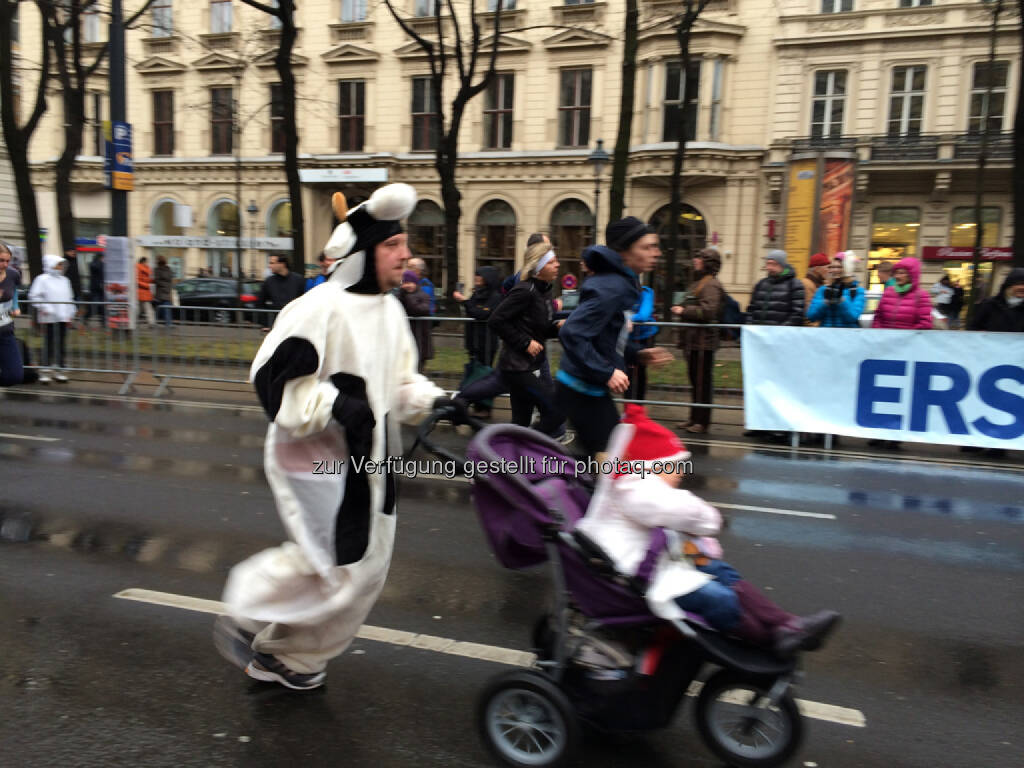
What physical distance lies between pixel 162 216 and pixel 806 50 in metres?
29.0

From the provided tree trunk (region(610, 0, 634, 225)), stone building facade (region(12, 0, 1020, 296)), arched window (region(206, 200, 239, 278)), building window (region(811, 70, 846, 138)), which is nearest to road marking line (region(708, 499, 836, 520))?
tree trunk (region(610, 0, 634, 225))

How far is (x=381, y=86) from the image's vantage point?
3488 cm

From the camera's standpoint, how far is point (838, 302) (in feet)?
31.9

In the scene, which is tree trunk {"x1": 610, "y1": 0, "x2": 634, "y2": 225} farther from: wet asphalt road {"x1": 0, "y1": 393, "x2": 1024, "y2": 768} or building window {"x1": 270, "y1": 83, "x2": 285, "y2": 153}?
building window {"x1": 270, "y1": 83, "x2": 285, "y2": 153}

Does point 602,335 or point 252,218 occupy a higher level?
point 252,218

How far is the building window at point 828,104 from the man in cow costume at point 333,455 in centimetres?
2941

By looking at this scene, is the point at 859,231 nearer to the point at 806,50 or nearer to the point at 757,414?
the point at 806,50

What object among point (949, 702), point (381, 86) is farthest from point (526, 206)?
point (949, 702)

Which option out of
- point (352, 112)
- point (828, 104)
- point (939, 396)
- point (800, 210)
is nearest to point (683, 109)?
point (800, 210)

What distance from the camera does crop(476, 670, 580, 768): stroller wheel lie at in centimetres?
280

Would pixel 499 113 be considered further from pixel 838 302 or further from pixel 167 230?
pixel 838 302

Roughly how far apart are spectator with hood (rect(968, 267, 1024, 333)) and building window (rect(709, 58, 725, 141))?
22.5 m

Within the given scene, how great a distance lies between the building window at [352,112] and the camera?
35469 mm

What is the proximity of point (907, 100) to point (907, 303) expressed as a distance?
2309 cm
